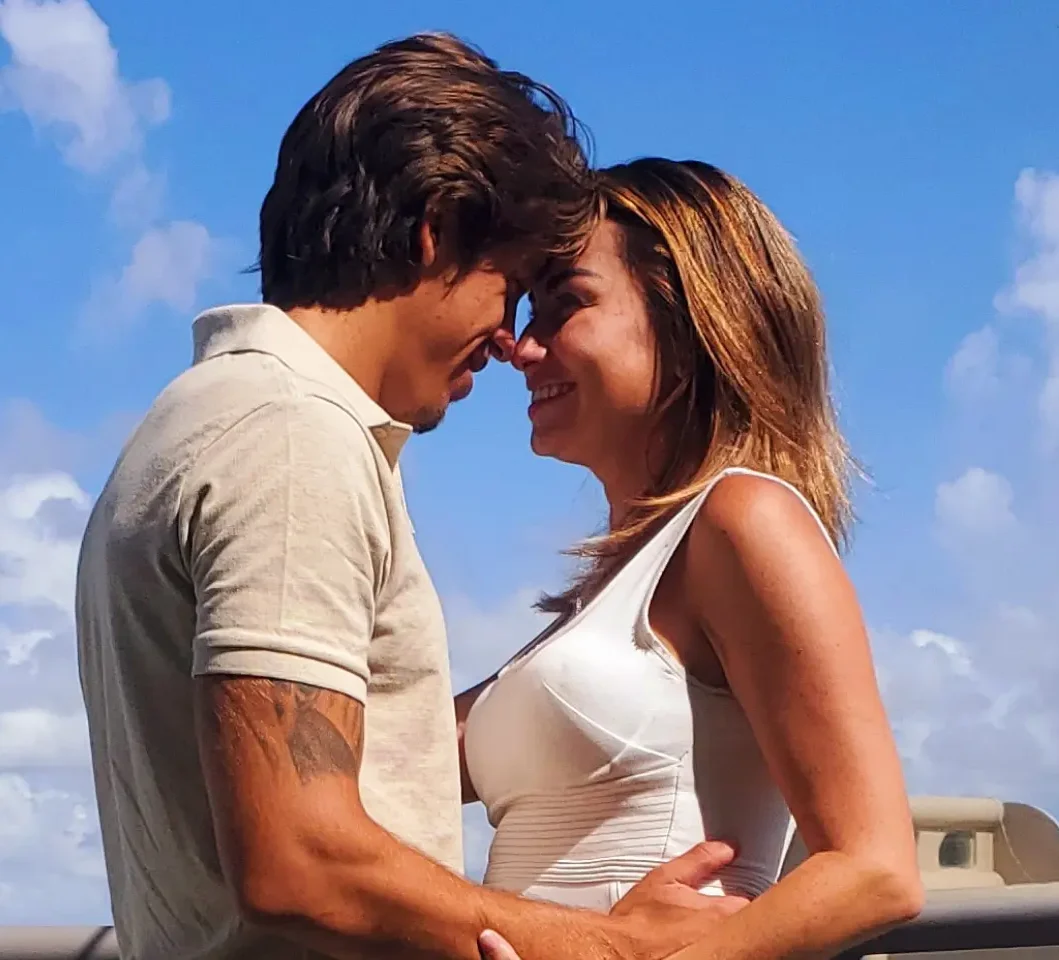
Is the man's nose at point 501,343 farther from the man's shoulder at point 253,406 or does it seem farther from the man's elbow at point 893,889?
the man's elbow at point 893,889

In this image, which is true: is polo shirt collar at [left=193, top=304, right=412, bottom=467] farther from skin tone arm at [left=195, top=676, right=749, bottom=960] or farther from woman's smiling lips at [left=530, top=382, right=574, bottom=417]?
woman's smiling lips at [left=530, top=382, right=574, bottom=417]

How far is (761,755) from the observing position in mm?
2240

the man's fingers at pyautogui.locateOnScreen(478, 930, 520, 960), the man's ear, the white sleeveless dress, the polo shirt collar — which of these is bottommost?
the man's fingers at pyautogui.locateOnScreen(478, 930, 520, 960)

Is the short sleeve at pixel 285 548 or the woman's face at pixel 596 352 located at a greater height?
the woman's face at pixel 596 352

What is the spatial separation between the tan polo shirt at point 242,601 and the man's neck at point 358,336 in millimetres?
63

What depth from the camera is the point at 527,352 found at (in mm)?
2793

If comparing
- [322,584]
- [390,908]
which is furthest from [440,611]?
[390,908]

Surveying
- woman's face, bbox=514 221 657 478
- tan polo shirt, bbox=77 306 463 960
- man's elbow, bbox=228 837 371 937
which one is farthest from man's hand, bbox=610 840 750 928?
woman's face, bbox=514 221 657 478

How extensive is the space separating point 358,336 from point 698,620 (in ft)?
2.19

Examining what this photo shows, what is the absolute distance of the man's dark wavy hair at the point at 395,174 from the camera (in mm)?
1947

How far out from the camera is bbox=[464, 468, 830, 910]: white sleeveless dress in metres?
2.19

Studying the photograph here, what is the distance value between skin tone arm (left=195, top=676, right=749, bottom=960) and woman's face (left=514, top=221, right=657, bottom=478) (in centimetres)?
119

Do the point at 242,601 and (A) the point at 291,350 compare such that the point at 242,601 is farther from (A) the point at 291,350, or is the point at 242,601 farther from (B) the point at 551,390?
(B) the point at 551,390

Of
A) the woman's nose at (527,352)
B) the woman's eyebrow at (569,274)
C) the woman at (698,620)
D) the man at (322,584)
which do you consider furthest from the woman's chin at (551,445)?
the man at (322,584)
